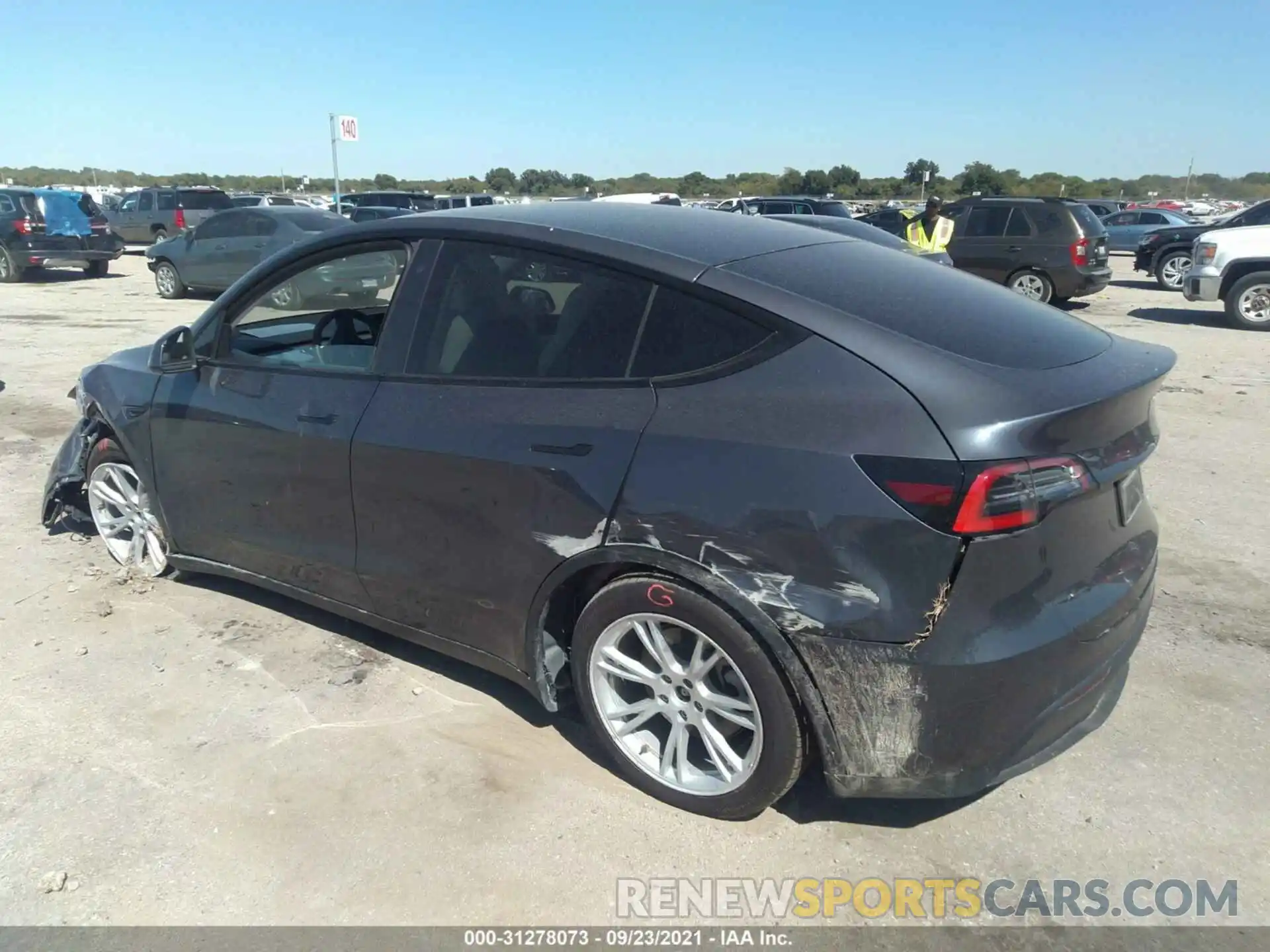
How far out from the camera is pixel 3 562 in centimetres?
484

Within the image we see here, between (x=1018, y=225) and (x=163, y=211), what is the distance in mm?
21863

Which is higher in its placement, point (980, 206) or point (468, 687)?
point (980, 206)

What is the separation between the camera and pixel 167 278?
16359 mm

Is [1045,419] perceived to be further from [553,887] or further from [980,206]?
[980,206]

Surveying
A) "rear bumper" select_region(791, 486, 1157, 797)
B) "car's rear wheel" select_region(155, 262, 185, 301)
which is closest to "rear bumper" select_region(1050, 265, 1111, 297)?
"rear bumper" select_region(791, 486, 1157, 797)

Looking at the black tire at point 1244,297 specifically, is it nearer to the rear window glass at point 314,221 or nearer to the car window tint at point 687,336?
the car window tint at point 687,336

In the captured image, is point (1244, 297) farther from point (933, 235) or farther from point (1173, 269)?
point (1173, 269)

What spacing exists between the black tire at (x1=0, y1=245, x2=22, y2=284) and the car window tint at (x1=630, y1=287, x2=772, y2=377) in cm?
2097

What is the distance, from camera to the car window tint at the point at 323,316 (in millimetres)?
3527

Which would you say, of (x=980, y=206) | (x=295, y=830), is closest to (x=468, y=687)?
(x=295, y=830)

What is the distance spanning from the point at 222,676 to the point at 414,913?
1616 millimetres

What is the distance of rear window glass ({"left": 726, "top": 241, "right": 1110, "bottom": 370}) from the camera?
2576 millimetres

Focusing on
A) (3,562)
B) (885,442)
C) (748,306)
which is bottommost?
(3,562)

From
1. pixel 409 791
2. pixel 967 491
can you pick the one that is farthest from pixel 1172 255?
pixel 409 791
